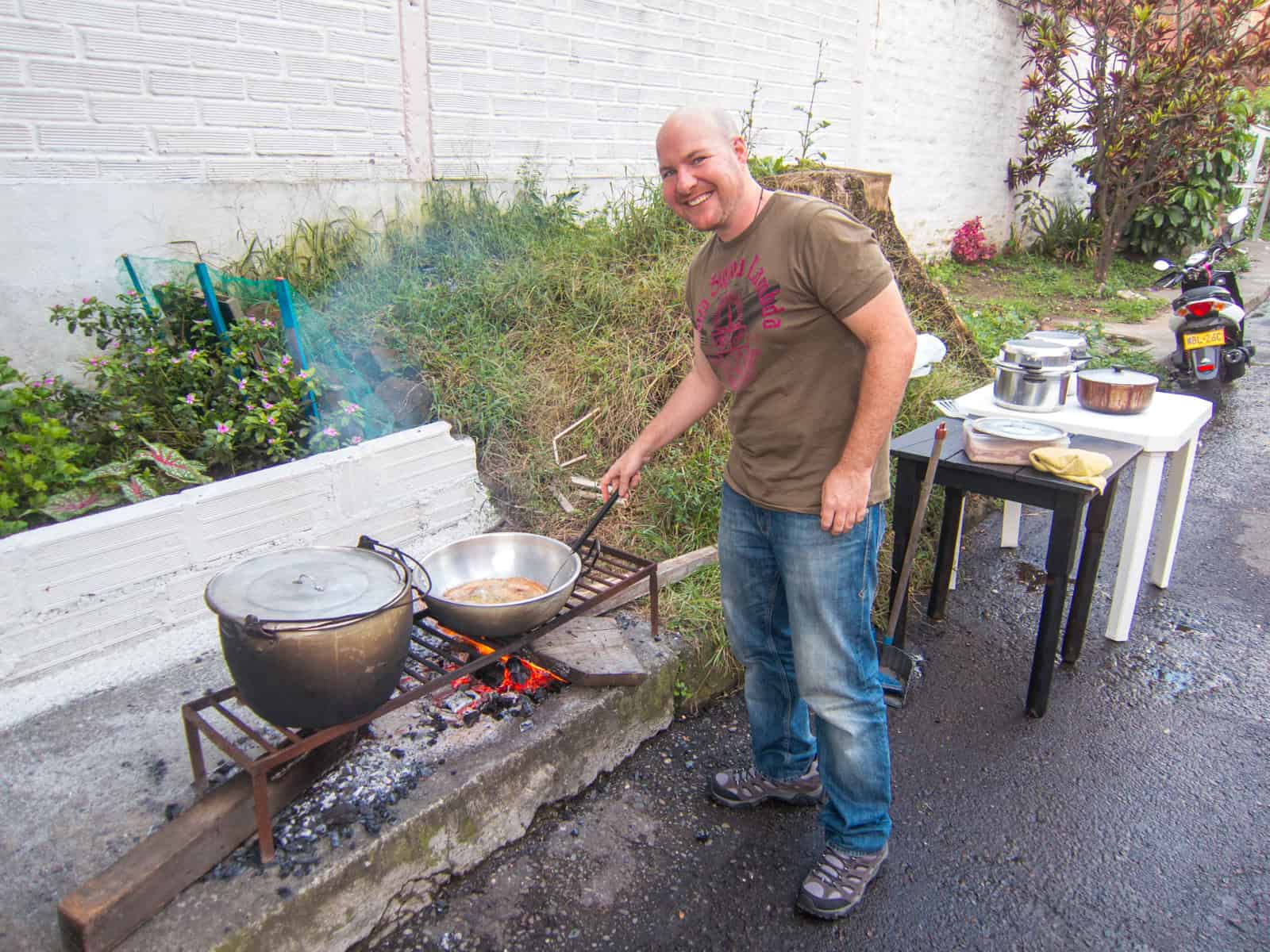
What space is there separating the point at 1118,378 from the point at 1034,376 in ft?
1.36

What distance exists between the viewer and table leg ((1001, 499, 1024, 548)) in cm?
479

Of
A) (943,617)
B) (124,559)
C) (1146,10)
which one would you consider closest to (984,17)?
(1146,10)

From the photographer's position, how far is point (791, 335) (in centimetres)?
222

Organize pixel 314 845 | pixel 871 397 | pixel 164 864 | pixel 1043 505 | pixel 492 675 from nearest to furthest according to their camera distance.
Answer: pixel 164 864, pixel 871 397, pixel 314 845, pixel 492 675, pixel 1043 505

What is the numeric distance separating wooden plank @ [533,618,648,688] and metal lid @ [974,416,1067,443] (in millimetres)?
1715

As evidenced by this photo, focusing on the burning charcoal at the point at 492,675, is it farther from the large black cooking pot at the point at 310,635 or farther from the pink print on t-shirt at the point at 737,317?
the pink print on t-shirt at the point at 737,317

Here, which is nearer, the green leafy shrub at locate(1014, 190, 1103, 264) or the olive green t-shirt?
the olive green t-shirt

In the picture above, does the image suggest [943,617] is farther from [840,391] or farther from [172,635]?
[172,635]

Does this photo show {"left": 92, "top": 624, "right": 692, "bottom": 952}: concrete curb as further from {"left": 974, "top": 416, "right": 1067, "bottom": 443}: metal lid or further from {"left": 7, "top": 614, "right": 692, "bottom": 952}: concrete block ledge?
{"left": 974, "top": 416, "right": 1067, "bottom": 443}: metal lid

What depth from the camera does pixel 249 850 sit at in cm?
224

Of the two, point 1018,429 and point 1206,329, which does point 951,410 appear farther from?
point 1206,329

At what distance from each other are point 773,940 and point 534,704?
1.07 meters

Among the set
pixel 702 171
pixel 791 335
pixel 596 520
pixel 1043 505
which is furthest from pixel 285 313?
pixel 1043 505

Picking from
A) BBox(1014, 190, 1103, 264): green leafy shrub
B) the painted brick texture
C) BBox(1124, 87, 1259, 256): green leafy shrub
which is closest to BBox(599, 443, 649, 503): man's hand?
the painted brick texture
